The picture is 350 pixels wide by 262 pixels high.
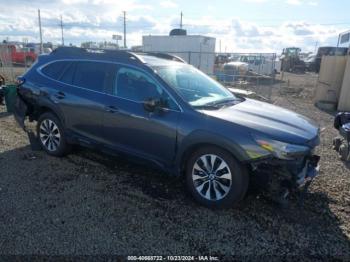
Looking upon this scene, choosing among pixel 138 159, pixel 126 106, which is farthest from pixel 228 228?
pixel 126 106

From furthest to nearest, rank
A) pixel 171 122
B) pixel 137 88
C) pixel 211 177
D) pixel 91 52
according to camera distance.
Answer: pixel 91 52
pixel 137 88
pixel 171 122
pixel 211 177

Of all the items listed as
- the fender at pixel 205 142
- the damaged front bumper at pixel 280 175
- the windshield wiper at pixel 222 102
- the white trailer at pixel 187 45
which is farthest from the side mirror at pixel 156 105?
the white trailer at pixel 187 45

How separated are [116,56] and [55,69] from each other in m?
1.30

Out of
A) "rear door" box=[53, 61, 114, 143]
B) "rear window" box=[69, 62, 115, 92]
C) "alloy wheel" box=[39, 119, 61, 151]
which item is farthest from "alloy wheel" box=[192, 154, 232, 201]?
"alloy wheel" box=[39, 119, 61, 151]

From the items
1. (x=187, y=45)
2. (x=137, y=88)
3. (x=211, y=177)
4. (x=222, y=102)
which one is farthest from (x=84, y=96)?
(x=187, y=45)

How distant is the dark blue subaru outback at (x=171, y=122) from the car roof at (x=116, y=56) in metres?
0.02

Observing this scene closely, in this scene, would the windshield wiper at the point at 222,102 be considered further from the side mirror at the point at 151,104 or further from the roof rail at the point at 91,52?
the roof rail at the point at 91,52

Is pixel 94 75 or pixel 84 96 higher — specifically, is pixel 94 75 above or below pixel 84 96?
above

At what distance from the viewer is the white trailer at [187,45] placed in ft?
66.7

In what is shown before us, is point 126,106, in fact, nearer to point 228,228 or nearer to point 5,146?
point 228,228

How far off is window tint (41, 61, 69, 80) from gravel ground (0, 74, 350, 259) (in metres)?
1.45

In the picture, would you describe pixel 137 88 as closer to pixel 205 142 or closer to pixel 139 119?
pixel 139 119

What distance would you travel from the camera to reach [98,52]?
480 centimetres

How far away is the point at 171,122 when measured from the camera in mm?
3809
